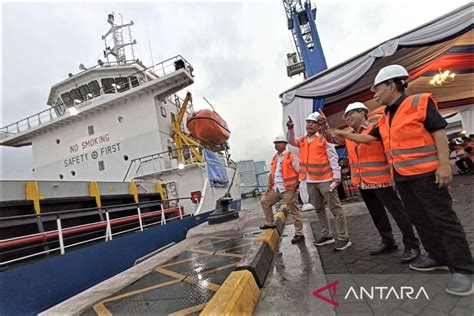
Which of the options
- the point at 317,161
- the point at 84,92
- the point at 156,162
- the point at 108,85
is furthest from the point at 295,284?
the point at 84,92

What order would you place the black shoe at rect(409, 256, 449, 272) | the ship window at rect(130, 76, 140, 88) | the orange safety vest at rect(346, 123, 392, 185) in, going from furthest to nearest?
the ship window at rect(130, 76, 140, 88), the orange safety vest at rect(346, 123, 392, 185), the black shoe at rect(409, 256, 449, 272)

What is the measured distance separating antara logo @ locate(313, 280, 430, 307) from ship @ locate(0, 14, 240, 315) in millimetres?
3636

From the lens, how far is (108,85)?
13.5m

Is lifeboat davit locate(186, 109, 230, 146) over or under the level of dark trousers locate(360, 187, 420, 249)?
over

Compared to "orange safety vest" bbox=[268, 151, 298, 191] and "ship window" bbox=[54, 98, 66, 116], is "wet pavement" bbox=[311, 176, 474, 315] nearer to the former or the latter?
"orange safety vest" bbox=[268, 151, 298, 191]

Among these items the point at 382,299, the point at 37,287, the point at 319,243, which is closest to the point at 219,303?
the point at 382,299

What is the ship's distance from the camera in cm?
436

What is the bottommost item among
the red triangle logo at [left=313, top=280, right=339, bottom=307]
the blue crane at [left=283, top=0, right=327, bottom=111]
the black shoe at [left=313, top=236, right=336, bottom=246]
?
the black shoe at [left=313, top=236, right=336, bottom=246]

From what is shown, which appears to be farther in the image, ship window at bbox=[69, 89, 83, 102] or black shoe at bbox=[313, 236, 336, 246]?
ship window at bbox=[69, 89, 83, 102]

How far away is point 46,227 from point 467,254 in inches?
275

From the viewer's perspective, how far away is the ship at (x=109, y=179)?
14.3ft

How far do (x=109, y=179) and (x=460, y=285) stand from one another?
1231cm

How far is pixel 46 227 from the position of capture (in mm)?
5605

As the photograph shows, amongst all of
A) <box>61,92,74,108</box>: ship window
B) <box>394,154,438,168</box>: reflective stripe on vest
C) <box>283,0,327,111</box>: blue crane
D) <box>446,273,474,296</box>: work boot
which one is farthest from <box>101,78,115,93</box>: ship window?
<box>446,273,474,296</box>: work boot
